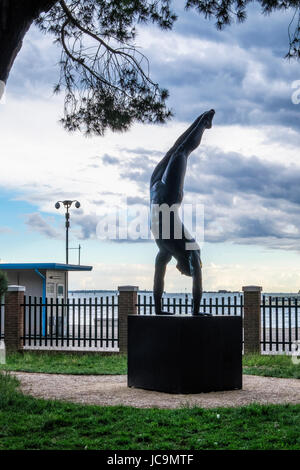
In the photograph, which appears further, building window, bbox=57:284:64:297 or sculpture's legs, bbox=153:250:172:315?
building window, bbox=57:284:64:297

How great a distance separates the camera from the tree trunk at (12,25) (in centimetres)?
773

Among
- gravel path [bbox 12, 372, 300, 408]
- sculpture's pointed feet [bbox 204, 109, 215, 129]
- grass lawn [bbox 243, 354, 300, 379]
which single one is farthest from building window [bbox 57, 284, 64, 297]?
sculpture's pointed feet [bbox 204, 109, 215, 129]

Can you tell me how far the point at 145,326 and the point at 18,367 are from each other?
507cm

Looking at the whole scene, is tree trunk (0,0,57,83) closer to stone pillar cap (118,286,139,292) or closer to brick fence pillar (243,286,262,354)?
stone pillar cap (118,286,139,292)

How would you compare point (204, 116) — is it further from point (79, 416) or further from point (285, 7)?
point (79, 416)

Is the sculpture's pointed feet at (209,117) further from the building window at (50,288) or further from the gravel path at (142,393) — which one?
the building window at (50,288)

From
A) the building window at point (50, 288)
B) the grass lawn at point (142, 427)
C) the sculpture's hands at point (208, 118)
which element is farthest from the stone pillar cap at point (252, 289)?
the grass lawn at point (142, 427)

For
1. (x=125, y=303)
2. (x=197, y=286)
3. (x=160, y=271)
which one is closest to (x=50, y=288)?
(x=125, y=303)

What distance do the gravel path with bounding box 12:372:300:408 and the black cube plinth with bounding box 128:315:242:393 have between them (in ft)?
0.68

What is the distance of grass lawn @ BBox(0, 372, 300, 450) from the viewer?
21.2 feet

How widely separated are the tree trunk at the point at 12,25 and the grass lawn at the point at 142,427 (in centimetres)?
421

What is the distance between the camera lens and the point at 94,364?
14.7m

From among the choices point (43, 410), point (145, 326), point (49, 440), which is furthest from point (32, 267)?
point (49, 440)

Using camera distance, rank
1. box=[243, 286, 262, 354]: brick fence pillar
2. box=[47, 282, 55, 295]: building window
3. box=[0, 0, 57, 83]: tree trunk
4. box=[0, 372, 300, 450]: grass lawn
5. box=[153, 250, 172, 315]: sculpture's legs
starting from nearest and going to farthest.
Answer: box=[0, 372, 300, 450]: grass lawn → box=[0, 0, 57, 83]: tree trunk → box=[153, 250, 172, 315]: sculpture's legs → box=[243, 286, 262, 354]: brick fence pillar → box=[47, 282, 55, 295]: building window
